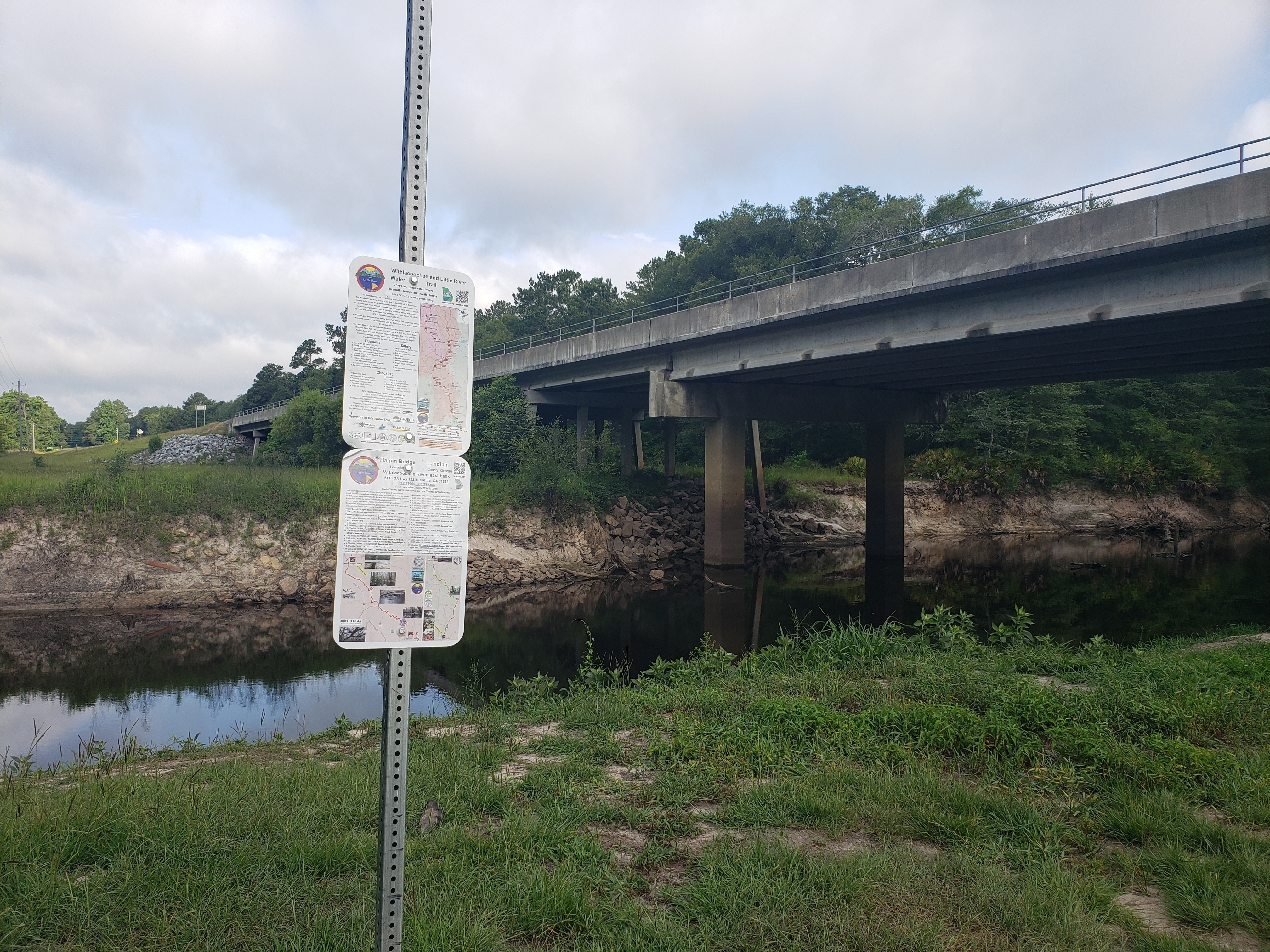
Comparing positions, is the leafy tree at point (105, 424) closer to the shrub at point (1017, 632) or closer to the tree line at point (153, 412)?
the tree line at point (153, 412)

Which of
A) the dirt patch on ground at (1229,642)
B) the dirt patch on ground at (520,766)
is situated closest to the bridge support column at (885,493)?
the dirt patch on ground at (1229,642)

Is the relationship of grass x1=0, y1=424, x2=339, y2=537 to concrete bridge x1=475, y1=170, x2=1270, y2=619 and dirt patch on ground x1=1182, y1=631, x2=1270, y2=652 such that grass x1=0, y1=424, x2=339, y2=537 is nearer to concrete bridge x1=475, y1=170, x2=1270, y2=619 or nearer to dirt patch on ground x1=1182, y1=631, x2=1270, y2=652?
concrete bridge x1=475, y1=170, x2=1270, y2=619

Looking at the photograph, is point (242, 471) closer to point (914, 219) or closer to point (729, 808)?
point (729, 808)

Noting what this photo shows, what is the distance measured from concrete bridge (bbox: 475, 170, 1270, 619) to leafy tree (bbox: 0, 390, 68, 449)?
49.7 meters

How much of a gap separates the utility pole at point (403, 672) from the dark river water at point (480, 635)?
6.91 meters

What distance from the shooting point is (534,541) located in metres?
26.2

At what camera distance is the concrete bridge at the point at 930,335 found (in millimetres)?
13445

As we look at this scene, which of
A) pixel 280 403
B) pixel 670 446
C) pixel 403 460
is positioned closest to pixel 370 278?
pixel 403 460

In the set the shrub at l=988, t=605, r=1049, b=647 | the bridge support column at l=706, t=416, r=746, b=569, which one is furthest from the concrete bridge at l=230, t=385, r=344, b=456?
the shrub at l=988, t=605, r=1049, b=647

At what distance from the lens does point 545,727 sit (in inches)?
297

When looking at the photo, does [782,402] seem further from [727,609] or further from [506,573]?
[506,573]

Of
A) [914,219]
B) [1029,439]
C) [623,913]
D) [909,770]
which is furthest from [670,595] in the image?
[914,219]

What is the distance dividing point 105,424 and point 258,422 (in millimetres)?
92160

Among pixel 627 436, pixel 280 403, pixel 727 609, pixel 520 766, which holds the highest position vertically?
pixel 280 403
